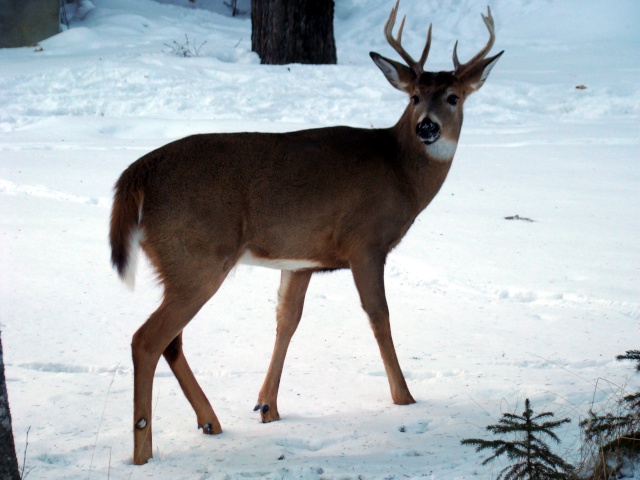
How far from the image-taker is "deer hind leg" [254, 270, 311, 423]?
491cm

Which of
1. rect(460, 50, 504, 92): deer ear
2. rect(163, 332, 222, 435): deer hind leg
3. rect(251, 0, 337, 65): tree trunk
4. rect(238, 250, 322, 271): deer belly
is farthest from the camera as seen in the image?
rect(251, 0, 337, 65): tree trunk

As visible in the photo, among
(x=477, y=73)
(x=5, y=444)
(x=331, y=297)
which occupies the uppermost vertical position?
(x=477, y=73)

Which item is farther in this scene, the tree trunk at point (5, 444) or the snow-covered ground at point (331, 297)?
the snow-covered ground at point (331, 297)

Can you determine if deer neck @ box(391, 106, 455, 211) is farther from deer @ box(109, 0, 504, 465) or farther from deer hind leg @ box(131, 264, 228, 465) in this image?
deer hind leg @ box(131, 264, 228, 465)

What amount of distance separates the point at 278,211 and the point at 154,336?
3.01ft

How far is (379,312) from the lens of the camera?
5.01 meters

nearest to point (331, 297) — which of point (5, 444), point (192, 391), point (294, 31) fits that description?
point (192, 391)

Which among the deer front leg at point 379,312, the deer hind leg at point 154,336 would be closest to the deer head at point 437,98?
the deer front leg at point 379,312

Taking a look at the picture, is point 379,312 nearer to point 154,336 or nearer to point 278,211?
point 278,211

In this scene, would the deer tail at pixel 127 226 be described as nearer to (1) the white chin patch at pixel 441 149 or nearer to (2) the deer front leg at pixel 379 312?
(2) the deer front leg at pixel 379 312

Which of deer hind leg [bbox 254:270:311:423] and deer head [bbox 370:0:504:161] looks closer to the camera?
deer hind leg [bbox 254:270:311:423]

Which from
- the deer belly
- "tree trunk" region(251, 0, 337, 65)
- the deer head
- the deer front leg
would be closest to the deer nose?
the deer head

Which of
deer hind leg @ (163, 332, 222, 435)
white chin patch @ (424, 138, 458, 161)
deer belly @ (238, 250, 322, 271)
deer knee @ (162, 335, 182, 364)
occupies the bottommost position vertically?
deer hind leg @ (163, 332, 222, 435)

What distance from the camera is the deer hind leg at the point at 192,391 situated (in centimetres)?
453
